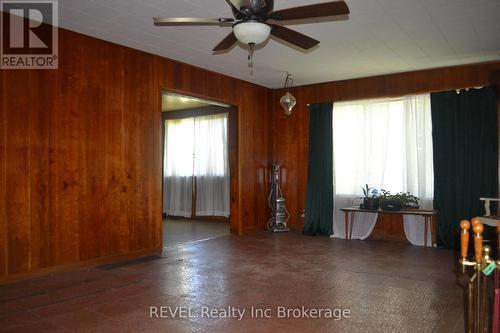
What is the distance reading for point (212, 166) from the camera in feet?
29.0

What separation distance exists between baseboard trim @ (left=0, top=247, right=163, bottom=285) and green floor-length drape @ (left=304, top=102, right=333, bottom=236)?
9.49ft

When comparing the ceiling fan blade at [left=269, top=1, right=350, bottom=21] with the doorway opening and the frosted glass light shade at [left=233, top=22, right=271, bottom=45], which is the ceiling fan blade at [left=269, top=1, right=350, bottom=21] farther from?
the doorway opening

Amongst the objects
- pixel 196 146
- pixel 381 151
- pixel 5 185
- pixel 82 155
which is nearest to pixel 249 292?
pixel 82 155

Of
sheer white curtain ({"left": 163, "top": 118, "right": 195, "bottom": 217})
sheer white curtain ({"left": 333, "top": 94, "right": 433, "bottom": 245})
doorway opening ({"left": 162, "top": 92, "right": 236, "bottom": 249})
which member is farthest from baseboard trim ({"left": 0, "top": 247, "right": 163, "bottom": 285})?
sheer white curtain ({"left": 163, "top": 118, "right": 195, "bottom": 217})

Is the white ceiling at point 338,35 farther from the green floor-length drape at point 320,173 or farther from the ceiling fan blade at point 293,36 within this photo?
the green floor-length drape at point 320,173

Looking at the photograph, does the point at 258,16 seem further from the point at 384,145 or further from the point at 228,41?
the point at 384,145

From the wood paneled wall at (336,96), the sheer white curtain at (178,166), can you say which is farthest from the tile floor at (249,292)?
the sheer white curtain at (178,166)

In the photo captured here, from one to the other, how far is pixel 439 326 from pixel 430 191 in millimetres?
3635

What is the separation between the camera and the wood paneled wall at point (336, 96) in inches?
229

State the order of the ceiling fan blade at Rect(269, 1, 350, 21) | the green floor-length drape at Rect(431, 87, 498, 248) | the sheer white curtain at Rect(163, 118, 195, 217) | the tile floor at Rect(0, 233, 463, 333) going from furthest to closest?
the sheer white curtain at Rect(163, 118, 195, 217)
the green floor-length drape at Rect(431, 87, 498, 248)
the tile floor at Rect(0, 233, 463, 333)
the ceiling fan blade at Rect(269, 1, 350, 21)

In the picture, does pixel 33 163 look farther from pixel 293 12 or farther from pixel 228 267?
pixel 293 12

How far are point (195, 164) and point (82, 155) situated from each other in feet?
15.6

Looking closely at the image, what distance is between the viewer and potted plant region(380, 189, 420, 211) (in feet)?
19.0

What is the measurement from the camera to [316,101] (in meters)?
7.12
